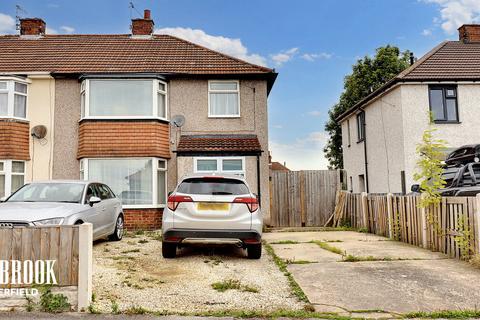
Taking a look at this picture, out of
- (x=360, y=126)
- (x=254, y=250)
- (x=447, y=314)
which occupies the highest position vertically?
(x=360, y=126)

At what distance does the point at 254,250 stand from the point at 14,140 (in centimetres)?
1043

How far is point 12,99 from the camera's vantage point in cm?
1379

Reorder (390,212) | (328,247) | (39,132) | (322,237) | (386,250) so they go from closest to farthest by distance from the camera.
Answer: (386,250)
(328,247)
(390,212)
(322,237)
(39,132)

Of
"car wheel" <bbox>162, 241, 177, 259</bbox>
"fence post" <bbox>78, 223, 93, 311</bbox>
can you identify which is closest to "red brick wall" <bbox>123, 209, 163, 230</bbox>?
"car wheel" <bbox>162, 241, 177, 259</bbox>

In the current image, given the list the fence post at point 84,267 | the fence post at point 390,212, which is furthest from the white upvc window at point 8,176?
the fence post at point 390,212

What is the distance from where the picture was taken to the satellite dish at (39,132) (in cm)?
1395

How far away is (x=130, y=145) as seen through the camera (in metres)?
13.6

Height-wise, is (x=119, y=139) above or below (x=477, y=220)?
above

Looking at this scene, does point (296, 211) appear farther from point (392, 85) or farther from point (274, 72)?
point (392, 85)

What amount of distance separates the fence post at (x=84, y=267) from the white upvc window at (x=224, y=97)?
1027cm

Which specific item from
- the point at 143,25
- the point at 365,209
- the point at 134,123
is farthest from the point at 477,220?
the point at 143,25

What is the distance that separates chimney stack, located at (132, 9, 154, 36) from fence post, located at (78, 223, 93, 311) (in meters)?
15.1

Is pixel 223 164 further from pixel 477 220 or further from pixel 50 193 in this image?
pixel 477 220

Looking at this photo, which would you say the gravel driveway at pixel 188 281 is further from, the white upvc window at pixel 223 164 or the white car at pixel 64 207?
the white upvc window at pixel 223 164
